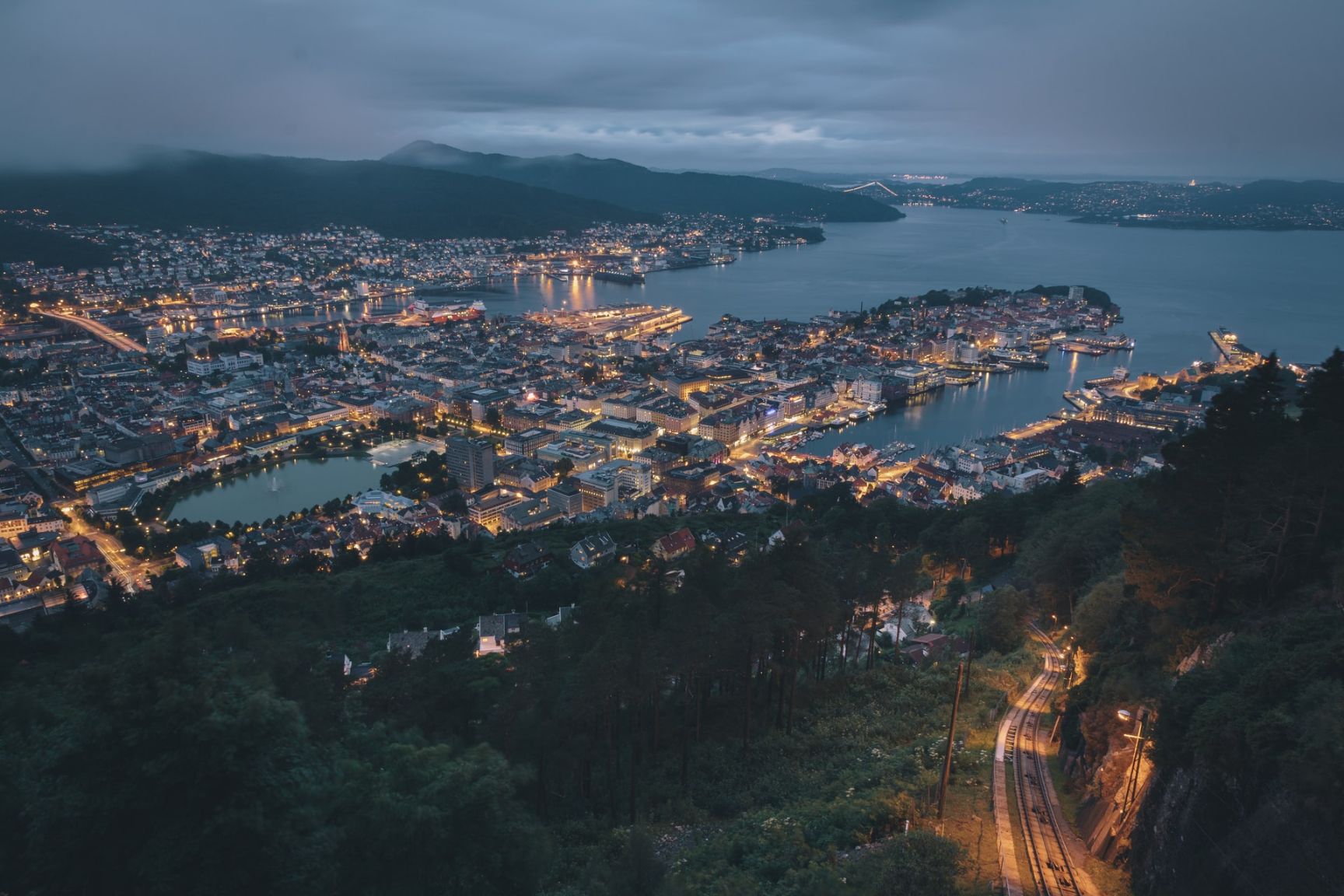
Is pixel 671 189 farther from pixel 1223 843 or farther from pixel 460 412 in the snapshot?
pixel 1223 843

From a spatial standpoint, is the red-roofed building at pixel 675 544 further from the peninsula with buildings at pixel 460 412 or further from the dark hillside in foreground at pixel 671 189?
the dark hillside in foreground at pixel 671 189

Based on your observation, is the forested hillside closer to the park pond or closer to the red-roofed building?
the red-roofed building

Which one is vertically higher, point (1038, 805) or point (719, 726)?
point (1038, 805)

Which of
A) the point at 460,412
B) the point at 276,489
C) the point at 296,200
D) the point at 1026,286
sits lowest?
the point at 276,489

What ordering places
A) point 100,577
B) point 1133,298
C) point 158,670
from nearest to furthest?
point 158,670 < point 100,577 < point 1133,298

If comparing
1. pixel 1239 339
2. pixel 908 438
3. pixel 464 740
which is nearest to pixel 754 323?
pixel 908 438

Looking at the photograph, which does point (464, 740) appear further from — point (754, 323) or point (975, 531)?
point (754, 323)

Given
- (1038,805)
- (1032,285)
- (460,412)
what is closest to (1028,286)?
(1032,285)
